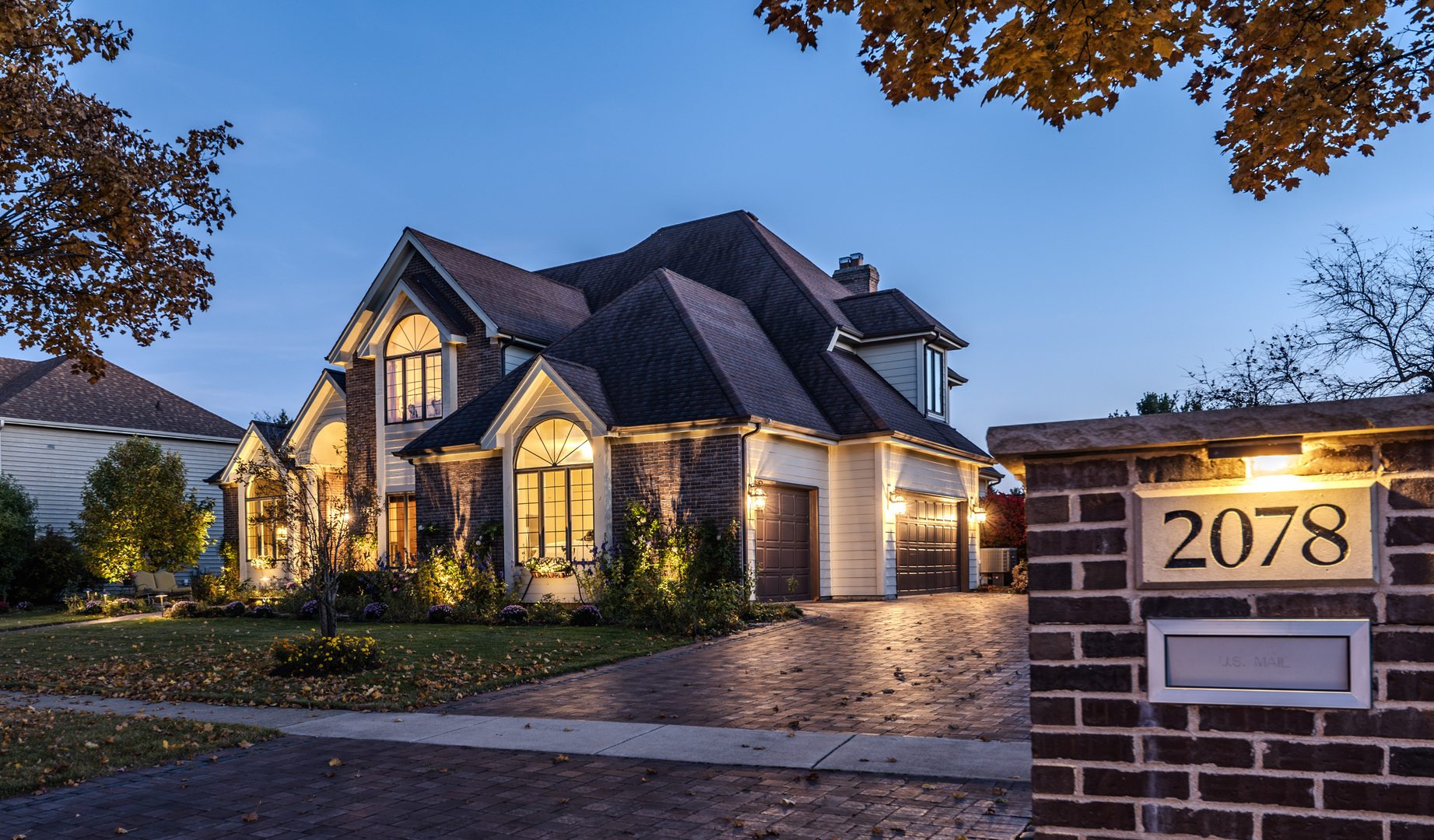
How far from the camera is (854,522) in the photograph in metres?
20.9

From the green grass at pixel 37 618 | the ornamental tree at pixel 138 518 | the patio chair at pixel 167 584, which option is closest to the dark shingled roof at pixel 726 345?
the green grass at pixel 37 618

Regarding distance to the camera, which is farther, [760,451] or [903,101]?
[760,451]

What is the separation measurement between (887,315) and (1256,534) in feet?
72.6

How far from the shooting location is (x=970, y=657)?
38.8 feet

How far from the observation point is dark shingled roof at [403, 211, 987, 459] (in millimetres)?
18844

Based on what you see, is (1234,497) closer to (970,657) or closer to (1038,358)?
(970,657)

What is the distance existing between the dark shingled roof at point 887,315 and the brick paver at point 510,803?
18130mm

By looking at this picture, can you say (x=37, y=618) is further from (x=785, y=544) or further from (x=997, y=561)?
(x=997, y=561)

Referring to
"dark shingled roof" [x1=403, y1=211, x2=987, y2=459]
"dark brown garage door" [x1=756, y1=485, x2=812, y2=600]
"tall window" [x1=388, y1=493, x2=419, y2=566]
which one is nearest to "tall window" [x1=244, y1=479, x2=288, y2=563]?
"tall window" [x1=388, y1=493, x2=419, y2=566]

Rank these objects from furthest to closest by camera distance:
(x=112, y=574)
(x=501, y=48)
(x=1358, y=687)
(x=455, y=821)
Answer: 1. (x=501, y=48)
2. (x=112, y=574)
3. (x=455, y=821)
4. (x=1358, y=687)

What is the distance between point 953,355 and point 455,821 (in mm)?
27918

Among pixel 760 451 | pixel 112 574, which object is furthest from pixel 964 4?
pixel 112 574

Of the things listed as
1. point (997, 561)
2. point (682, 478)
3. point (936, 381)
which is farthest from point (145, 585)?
point (997, 561)

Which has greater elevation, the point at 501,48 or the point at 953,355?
the point at 501,48
